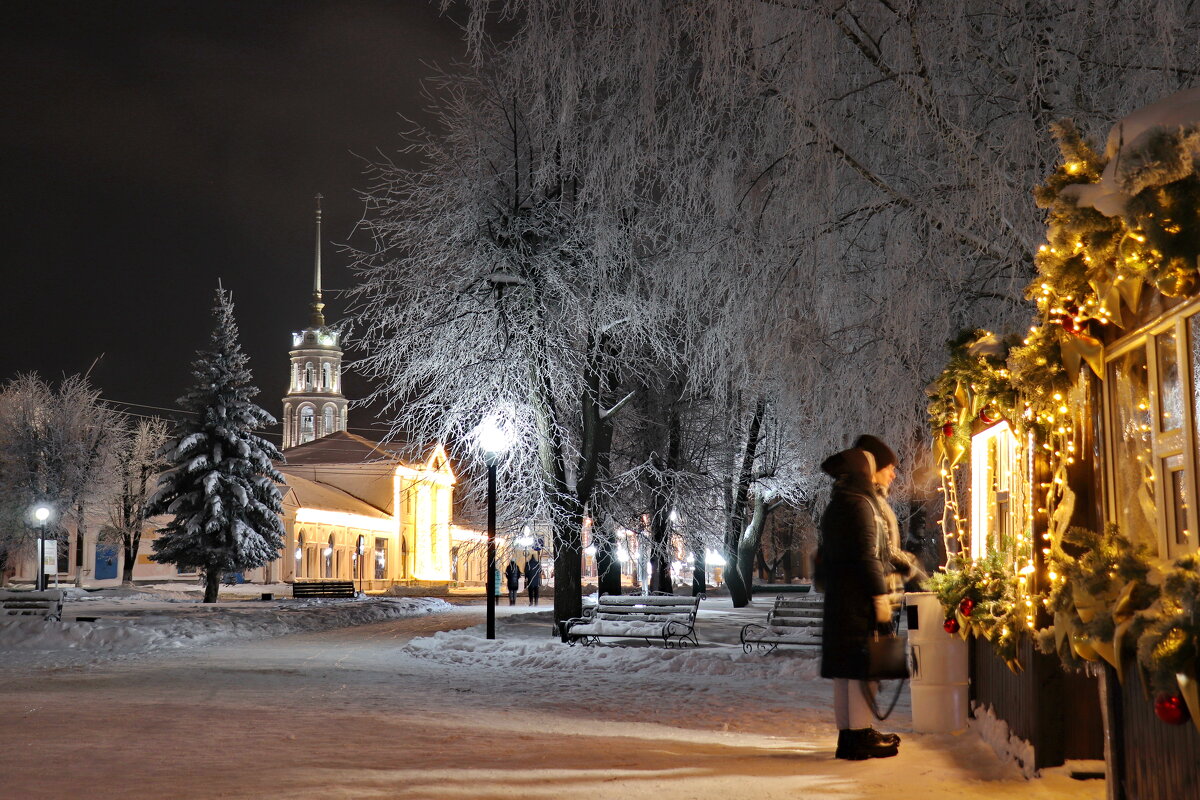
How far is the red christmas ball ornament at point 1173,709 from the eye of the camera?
4.05m

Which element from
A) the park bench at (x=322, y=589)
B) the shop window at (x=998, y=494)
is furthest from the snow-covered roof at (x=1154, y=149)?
the park bench at (x=322, y=589)

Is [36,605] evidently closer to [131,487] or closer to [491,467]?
[491,467]

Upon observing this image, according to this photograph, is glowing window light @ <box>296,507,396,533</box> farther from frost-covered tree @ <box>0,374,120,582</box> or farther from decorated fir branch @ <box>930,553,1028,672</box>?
decorated fir branch @ <box>930,553,1028,672</box>

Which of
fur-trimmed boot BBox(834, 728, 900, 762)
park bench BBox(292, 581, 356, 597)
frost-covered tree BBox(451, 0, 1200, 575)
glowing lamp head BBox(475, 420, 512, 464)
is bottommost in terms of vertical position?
park bench BBox(292, 581, 356, 597)

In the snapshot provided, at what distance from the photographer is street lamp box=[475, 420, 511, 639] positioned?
1769cm

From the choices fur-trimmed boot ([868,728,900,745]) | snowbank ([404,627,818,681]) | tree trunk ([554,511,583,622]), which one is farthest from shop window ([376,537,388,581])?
fur-trimmed boot ([868,728,900,745])

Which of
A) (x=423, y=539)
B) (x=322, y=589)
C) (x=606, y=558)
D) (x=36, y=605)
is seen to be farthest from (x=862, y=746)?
(x=423, y=539)

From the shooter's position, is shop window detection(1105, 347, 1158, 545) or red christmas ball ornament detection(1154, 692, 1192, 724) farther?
shop window detection(1105, 347, 1158, 545)

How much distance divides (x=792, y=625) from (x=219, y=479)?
26435 mm

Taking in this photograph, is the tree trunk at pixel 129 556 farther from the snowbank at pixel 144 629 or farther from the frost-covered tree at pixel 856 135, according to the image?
the frost-covered tree at pixel 856 135

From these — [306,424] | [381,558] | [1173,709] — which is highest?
[306,424]

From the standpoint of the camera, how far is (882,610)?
7.08 meters

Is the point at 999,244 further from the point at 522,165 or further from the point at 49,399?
the point at 49,399

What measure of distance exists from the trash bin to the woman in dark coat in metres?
1.23
